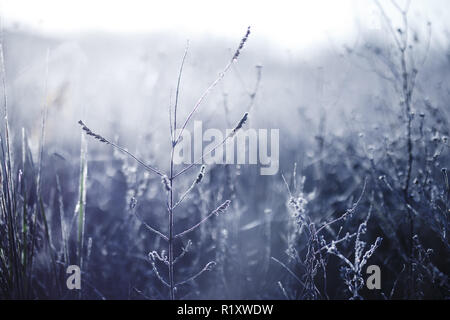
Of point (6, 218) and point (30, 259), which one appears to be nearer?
point (6, 218)

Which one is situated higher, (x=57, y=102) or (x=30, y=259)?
(x=57, y=102)

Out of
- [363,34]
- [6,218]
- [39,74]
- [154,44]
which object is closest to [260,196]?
[363,34]

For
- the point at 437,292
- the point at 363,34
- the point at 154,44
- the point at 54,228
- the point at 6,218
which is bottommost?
the point at 437,292

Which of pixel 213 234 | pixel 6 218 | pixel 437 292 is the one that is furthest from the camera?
pixel 213 234

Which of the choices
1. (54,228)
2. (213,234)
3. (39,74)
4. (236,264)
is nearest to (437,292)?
(236,264)

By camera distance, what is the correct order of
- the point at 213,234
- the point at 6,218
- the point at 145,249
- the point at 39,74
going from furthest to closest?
the point at 39,74 → the point at 145,249 → the point at 213,234 → the point at 6,218

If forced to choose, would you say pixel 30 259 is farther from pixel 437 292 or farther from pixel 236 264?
pixel 437 292

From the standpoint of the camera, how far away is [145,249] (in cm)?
192

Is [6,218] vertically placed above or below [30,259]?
above

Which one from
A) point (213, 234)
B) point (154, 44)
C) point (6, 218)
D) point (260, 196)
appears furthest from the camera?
point (154, 44)
